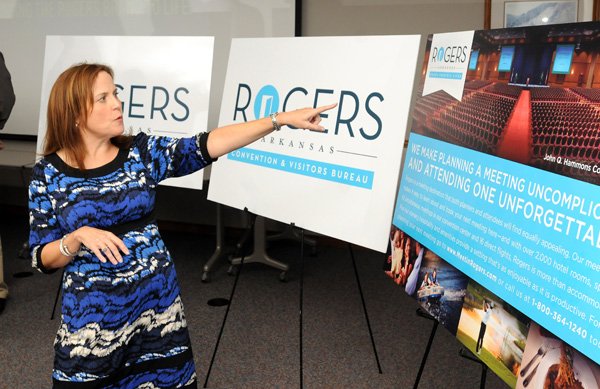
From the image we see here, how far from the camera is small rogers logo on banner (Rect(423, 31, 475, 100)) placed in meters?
1.83

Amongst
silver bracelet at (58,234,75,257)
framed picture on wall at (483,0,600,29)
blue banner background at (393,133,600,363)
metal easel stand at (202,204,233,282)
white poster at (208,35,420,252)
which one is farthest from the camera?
metal easel stand at (202,204,233,282)

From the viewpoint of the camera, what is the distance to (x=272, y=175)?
2.65 meters

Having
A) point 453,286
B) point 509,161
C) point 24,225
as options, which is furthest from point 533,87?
point 24,225

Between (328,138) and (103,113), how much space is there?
3.22 ft

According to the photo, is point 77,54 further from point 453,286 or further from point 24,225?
point 453,286

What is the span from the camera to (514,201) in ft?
4.86

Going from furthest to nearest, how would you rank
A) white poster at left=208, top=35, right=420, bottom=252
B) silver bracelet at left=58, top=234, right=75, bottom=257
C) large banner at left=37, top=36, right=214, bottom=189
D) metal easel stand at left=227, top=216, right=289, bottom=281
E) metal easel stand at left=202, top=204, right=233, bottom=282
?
metal easel stand at left=227, top=216, right=289, bottom=281 → metal easel stand at left=202, top=204, right=233, bottom=282 → large banner at left=37, top=36, right=214, bottom=189 → white poster at left=208, top=35, right=420, bottom=252 → silver bracelet at left=58, top=234, right=75, bottom=257

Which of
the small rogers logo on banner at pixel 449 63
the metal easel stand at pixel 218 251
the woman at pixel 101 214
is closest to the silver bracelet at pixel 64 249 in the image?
the woman at pixel 101 214

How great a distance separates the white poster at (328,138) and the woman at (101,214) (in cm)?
53

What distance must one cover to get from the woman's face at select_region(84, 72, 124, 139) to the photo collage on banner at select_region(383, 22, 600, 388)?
97cm

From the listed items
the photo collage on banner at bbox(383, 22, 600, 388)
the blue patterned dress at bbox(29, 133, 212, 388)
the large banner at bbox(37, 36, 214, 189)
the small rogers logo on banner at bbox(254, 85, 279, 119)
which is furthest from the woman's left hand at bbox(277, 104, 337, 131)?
the large banner at bbox(37, 36, 214, 189)

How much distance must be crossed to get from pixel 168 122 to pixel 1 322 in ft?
4.60

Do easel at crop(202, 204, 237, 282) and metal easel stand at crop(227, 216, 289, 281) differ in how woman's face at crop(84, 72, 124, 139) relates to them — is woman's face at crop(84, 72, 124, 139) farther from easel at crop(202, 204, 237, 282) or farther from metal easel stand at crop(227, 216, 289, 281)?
metal easel stand at crop(227, 216, 289, 281)

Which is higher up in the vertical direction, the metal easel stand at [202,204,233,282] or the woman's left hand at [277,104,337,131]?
the woman's left hand at [277,104,337,131]
